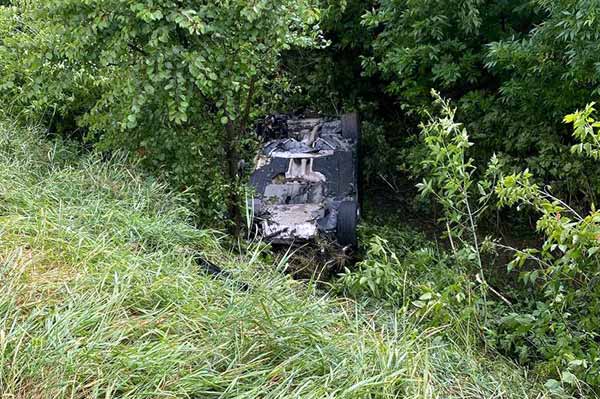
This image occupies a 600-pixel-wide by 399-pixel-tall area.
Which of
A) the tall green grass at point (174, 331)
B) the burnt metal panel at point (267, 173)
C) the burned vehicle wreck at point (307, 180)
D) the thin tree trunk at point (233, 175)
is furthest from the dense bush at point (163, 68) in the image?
the tall green grass at point (174, 331)

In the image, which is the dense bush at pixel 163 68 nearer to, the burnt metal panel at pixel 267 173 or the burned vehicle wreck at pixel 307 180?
the burnt metal panel at pixel 267 173

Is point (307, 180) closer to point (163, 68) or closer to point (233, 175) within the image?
point (233, 175)

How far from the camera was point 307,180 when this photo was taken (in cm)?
538

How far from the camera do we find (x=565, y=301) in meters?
3.01

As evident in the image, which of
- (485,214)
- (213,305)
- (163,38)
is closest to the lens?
(213,305)

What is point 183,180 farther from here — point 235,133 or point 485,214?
point 485,214

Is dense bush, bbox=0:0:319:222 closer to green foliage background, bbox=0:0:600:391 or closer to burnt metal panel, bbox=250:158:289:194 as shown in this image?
green foliage background, bbox=0:0:600:391

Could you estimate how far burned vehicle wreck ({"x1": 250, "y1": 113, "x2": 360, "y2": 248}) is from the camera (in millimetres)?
4594

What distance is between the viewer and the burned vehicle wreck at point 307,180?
4594 mm

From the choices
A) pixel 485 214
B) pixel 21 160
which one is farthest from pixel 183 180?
pixel 485 214

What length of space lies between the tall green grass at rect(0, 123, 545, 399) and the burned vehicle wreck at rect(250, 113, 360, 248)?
1.21 metres

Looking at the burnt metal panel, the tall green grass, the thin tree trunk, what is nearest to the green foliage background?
the thin tree trunk

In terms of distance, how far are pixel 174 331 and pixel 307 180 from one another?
3230mm

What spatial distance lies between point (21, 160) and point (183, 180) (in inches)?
50.6
